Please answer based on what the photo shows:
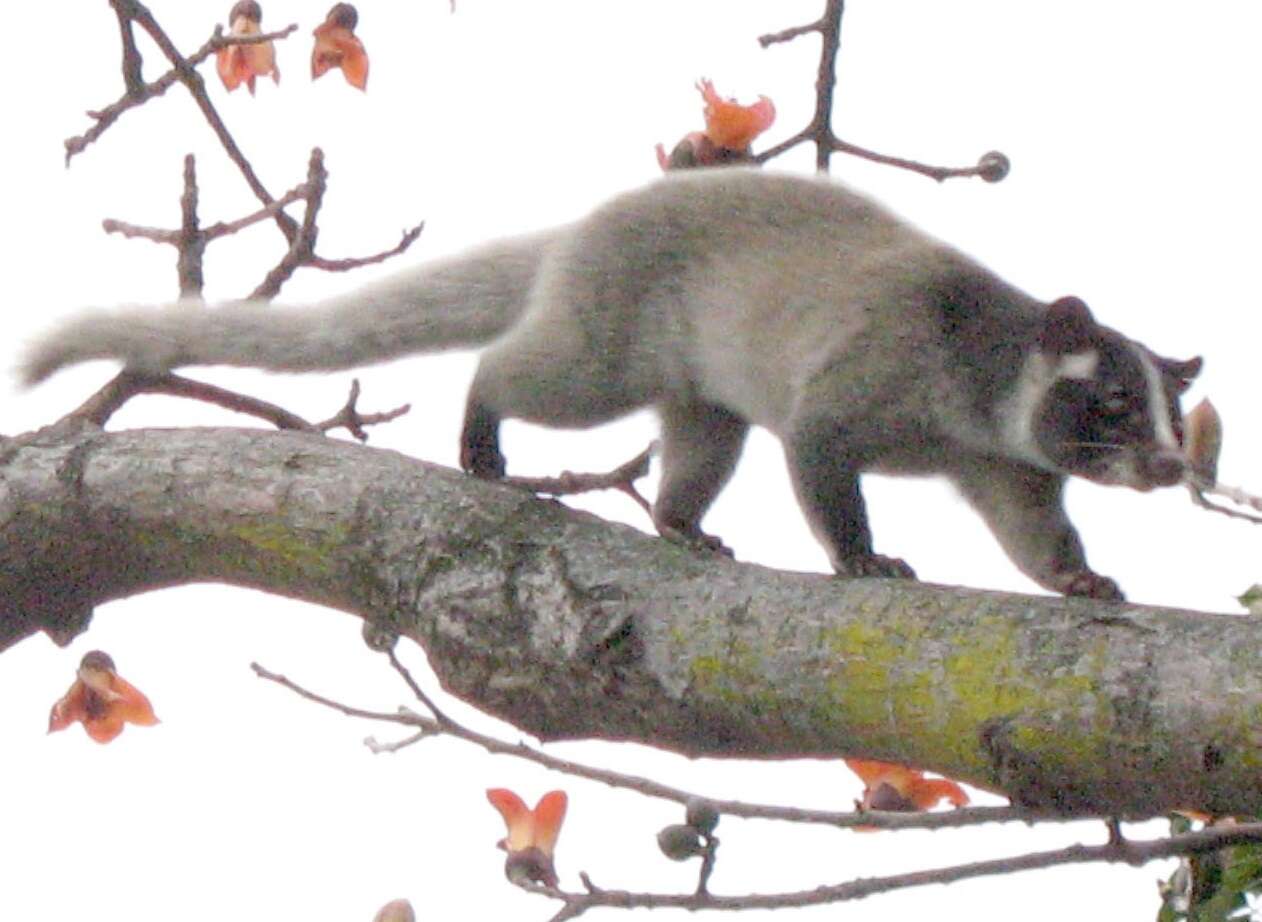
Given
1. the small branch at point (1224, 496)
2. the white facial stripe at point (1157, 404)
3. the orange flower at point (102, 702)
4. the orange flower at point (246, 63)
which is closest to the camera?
the small branch at point (1224, 496)

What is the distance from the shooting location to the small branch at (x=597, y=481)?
13.0 feet

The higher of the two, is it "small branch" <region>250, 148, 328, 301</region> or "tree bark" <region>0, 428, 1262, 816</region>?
"small branch" <region>250, 148, 328, 301</region>

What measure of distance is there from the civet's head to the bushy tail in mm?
1348

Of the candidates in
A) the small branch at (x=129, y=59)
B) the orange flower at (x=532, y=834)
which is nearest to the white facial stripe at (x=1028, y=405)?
the orange flower at (x=532, y=834)

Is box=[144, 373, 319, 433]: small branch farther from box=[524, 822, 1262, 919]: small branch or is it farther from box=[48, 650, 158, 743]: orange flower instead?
box=[524, 822, 1262, 919]: small branch

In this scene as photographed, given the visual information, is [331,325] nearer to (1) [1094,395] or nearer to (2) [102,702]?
(2) [102,702]

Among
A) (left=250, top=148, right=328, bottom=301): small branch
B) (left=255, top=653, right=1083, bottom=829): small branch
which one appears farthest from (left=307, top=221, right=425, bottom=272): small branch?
(left=255, top=653, right=1083, bottom=829): small branch

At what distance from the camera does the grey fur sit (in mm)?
4508

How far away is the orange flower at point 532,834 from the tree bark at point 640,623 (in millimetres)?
160

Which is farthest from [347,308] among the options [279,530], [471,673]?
[471,673]

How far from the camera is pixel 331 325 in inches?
185

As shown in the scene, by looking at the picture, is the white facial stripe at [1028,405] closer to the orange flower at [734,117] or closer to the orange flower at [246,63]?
the orange flower at [734,117]

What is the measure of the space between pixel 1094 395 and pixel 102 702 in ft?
7.92

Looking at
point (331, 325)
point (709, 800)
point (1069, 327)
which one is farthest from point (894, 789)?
point (331, 325)
